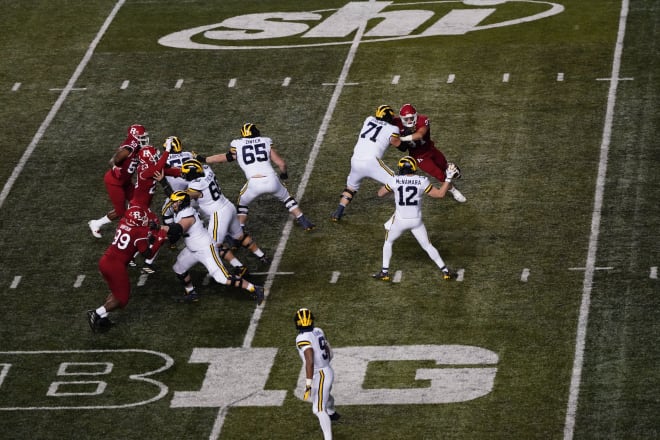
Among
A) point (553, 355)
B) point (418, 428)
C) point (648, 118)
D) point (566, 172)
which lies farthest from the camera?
point (648, 118)

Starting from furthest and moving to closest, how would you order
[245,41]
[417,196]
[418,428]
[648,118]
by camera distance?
[245,41] < [648,118] < [417,196] < [418,428]

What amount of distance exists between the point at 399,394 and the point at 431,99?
1014cm

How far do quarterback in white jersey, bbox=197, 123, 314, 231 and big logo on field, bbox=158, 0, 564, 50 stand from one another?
7.90 meters

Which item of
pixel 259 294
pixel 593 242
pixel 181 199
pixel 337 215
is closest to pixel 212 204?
pixel 181 199

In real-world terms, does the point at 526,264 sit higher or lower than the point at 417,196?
lower

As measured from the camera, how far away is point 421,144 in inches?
1033

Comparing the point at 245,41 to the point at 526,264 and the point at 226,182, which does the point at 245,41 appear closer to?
the point at 226,182

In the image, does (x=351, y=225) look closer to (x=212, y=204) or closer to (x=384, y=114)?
(x=384, y=114)

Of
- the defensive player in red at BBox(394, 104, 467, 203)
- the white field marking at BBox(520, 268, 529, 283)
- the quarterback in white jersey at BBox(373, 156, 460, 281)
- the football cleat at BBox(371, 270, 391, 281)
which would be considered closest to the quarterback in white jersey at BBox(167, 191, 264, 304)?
the football cleat at BBox(371, 270, 391, 281)

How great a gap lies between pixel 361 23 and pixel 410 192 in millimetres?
11184

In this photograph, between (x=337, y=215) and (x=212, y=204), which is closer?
(x=212, y=204)

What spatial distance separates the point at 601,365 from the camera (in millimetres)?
21250

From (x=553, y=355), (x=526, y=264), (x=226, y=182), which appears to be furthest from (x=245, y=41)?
(x=553, y=355)

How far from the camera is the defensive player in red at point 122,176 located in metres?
25.4
